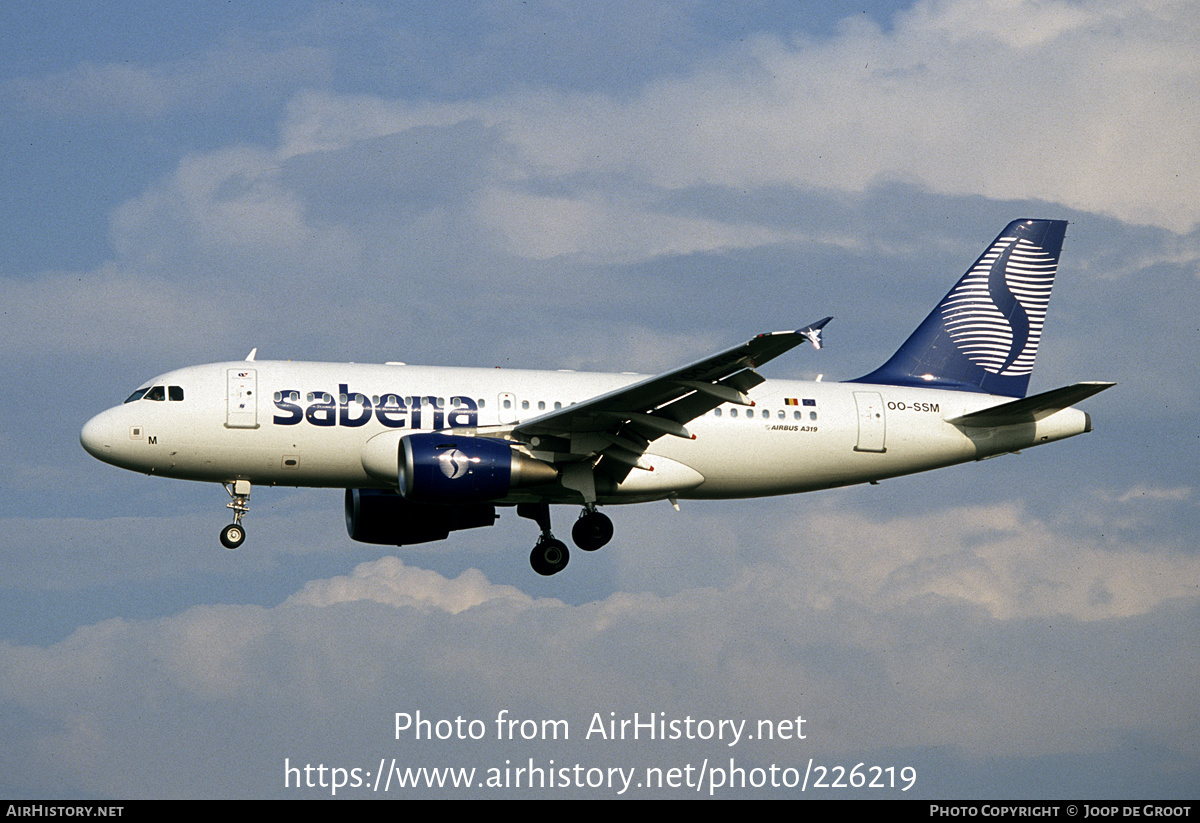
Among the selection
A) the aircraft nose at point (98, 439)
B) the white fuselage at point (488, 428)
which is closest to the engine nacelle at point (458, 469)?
the white fuselage at point (488, 428)

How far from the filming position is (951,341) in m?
42.7

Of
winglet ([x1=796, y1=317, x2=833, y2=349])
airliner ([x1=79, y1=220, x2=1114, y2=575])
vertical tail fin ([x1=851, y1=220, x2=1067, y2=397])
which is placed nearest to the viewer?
winglet ([x1=796, y1=317, x2=833, y2=349])

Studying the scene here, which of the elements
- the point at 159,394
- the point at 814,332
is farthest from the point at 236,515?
the point at 814,332

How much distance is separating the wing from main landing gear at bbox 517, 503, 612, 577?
1569 mm

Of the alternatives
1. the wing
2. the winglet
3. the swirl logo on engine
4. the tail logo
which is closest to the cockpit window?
the swirl logo on engine

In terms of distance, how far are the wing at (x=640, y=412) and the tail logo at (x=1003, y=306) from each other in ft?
34.9

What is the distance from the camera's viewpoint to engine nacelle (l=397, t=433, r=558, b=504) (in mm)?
34219

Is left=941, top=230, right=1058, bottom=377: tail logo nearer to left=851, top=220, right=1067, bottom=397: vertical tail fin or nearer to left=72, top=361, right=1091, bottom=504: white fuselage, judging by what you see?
left=851, top=220, right=1067, bottom=397: vertical tail fin

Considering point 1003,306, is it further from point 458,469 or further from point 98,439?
point 98,439

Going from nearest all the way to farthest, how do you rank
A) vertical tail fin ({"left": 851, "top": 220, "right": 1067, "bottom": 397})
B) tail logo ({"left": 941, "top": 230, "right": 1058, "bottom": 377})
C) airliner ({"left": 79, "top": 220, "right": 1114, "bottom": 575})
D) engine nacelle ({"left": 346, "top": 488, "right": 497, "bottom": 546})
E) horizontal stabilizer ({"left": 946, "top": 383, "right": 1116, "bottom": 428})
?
1. airliner ({"left": 79, "top": 220, "right": 1114, "bottom": 575})
2. horizontal stabilizer ({"left": 946, "top": 383, "right": 1116, "bottom": 428})
3. engine nacelle ({"left": 346, "top": 488, "right": 497, "bottom": 546})
4. vertical tail fin ({"left": 851, "top": 220, "right": 1067, "bottom": 397})
5. tail logo ({"left": 941, "top": 230, "right": 1058, "bottom": 377})
